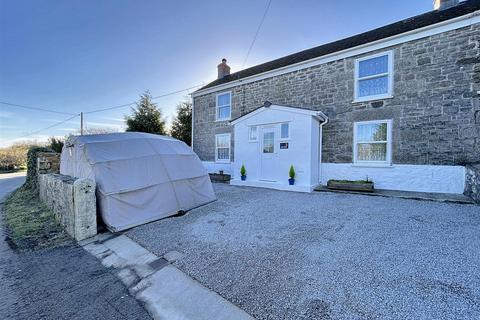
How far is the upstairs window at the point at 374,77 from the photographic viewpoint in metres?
8.34

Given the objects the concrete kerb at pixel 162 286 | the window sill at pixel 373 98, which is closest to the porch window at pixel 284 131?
the window sill at pixel 373 98

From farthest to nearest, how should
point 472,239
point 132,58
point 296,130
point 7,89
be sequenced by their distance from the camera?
point 7,89
point 132,58
point 296,130
point 472,239

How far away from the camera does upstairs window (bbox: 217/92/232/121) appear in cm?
1350

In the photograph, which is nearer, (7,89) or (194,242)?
(194,242)

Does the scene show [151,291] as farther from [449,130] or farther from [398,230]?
[449,130]

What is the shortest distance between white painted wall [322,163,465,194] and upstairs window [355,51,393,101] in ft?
9.42

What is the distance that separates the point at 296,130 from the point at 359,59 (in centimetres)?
398

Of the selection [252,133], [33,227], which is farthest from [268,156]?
[33,227]

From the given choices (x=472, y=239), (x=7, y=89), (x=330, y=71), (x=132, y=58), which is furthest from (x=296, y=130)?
(x=7, y=89)

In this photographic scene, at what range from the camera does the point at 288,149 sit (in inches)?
359

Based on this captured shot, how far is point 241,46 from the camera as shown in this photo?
12.8 meters

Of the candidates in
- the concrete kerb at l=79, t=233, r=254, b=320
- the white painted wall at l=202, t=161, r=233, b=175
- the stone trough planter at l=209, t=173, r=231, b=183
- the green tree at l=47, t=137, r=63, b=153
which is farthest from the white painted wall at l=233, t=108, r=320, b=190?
the green tree at l=47, t=137, r=63, b=153

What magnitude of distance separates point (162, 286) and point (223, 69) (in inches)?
629

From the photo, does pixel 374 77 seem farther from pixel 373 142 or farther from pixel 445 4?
pixel 445 4
